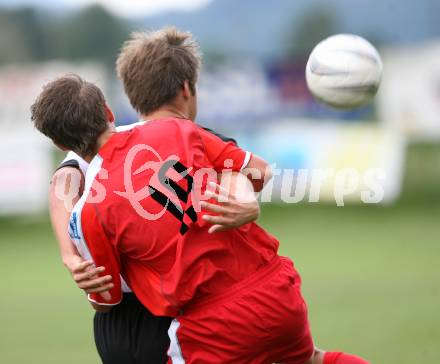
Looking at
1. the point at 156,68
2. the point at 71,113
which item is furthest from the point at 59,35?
the point at 71,113

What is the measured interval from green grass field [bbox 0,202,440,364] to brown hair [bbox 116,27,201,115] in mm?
2970

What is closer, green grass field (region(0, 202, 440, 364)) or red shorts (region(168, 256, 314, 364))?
red shorts (region(168, 256, 314, 364))

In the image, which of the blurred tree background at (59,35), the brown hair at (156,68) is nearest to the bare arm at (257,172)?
the brown hair at (156,68)

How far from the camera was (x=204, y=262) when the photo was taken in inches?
141

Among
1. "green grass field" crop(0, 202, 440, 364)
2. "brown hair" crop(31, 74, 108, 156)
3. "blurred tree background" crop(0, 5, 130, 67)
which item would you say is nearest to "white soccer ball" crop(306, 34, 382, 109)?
"brown hair" crop(31, 74, 108, 156)

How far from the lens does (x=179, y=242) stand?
3.54 meters

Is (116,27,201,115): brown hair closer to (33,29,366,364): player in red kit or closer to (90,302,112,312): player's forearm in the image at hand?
(33,29,366,364): player in red kit

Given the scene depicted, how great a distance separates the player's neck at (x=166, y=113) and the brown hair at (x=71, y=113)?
23 centimetres

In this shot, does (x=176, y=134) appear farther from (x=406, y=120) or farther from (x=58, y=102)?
(x=406, y=120)

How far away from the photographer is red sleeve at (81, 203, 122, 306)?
3.53m

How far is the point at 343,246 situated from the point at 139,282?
336 inches

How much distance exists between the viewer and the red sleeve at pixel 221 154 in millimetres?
3723

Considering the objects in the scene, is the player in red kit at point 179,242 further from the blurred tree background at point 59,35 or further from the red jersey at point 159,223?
the blurred tree background at point 59,35

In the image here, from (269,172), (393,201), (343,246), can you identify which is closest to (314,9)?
(393,201)
